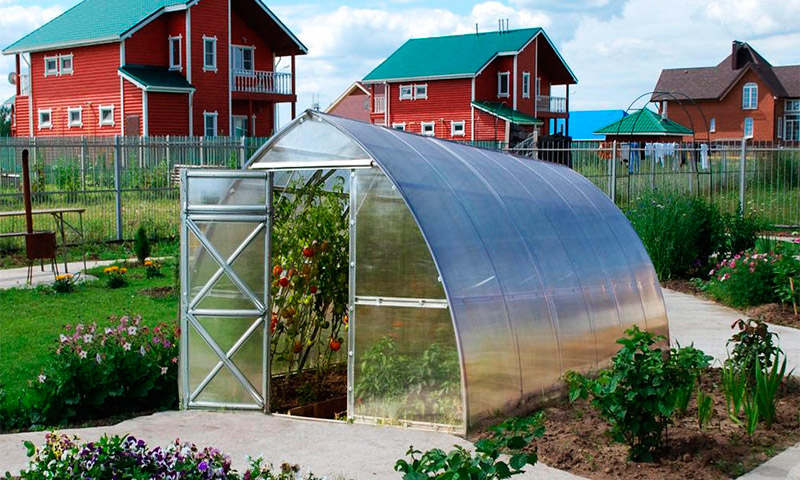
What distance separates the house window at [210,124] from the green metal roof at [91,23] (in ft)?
15.2

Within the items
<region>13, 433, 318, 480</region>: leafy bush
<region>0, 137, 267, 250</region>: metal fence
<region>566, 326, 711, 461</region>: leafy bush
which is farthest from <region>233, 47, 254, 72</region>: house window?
<region>13, 433, 318, 480</region>: leafy bush

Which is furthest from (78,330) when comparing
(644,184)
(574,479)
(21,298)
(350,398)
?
(644,184)

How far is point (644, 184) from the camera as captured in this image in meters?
22.1

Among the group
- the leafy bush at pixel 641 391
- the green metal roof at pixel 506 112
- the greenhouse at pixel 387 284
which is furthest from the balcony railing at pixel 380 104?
the leafy bush at pixel 641 391

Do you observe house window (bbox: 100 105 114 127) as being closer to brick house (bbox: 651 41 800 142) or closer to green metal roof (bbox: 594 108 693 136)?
green metal roof (bbox: 594 108 693 136)

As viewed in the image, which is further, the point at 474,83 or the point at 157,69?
the point at 474,83

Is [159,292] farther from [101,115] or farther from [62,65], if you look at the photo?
[62,65]

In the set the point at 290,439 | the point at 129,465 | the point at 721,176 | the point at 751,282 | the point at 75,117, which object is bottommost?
the point at 290,439

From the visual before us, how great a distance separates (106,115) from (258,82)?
22.1 ft

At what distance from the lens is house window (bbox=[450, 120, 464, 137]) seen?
50844 mm

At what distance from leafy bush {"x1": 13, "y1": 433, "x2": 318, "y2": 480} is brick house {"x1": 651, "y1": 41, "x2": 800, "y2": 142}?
63.4 m

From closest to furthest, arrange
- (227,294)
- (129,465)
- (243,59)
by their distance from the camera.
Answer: (129,465), (227,294), (243,59)

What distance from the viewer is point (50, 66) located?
148 ft

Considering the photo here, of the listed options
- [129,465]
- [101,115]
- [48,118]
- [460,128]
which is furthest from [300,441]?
[460,128]
